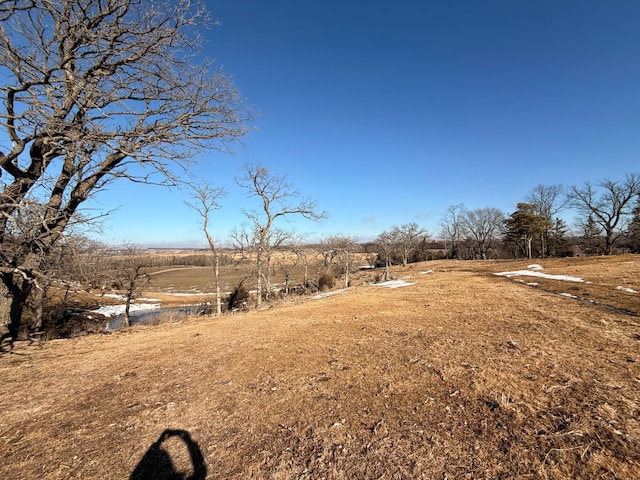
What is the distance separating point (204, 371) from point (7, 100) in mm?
5117

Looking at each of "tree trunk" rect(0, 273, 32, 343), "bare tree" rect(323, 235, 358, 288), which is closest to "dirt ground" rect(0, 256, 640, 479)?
"tree trunk" rect(0, 273, 32, 343)

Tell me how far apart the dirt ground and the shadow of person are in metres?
0.02

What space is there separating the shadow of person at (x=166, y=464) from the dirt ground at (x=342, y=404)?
2cm

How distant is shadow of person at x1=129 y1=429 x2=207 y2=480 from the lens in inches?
95.4

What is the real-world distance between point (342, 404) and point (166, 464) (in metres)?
1.80

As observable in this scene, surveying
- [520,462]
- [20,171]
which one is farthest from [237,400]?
[20,171]

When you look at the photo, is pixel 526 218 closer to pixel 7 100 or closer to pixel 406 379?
pixel 406 379

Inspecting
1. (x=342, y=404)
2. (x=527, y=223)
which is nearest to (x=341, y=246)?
(x=527, y=223)

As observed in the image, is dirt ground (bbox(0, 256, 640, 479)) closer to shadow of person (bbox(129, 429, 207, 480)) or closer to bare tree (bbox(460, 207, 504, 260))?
shadow of person (bbox(129, 429, 207, 480))

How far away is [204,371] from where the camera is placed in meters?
4.73

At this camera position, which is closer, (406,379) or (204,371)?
(406,379)

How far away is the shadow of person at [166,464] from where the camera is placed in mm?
2424

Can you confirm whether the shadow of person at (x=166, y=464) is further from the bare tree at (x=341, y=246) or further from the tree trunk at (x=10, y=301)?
the bare tree at (x=341, y=246)

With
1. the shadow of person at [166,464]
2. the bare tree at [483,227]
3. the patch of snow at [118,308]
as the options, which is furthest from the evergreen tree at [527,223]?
the patch of snow at [118,308]
